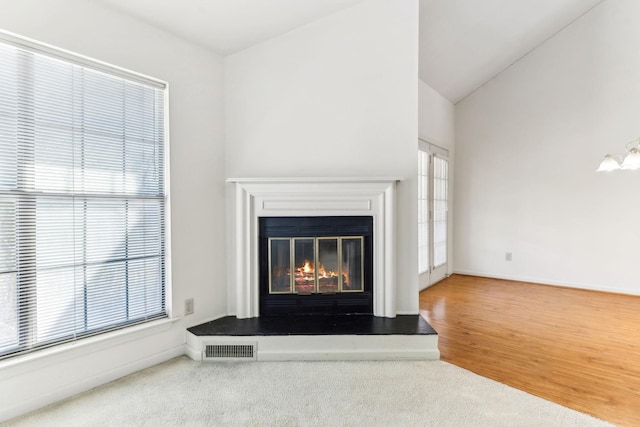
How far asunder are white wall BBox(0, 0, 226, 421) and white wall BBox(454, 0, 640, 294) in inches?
170

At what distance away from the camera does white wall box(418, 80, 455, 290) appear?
4711 millimetres

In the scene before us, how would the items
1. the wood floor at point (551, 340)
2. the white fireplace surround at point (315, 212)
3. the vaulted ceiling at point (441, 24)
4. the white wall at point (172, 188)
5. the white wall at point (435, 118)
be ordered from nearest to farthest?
the white wall at point (172, 188)
the wood floor at point (551, 340)
the vaulted ceiling at point (441, 24)
the white fireplace surround at point (315, 212)
the white wall at point (435, 118)

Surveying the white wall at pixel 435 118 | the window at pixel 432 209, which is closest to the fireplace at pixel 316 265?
the window at pixel 432 209

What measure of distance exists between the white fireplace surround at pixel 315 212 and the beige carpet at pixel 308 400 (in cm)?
63

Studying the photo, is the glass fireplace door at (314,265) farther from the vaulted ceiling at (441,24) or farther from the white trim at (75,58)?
the vaulted ceiling at (441,24)

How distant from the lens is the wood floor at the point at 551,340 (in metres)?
2.19

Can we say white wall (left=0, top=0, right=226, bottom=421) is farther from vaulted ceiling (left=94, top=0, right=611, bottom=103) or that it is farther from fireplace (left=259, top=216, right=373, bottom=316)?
fireplace (left=259, top=216, right=373, bottom=316)

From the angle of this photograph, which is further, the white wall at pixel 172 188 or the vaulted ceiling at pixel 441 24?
the vaulted ceiling at pixel 441 24

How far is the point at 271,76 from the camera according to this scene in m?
3.08

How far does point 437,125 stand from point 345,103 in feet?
8.66

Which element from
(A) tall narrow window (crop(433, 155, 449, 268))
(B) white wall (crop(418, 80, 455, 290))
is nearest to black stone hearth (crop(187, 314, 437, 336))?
(B) white wall (crop(418, 80, 455, 290))

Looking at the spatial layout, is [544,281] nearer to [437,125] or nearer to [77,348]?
[437,125]

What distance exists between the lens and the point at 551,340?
3002 millimetres

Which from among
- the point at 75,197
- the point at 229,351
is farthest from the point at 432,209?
the point at 75,197
